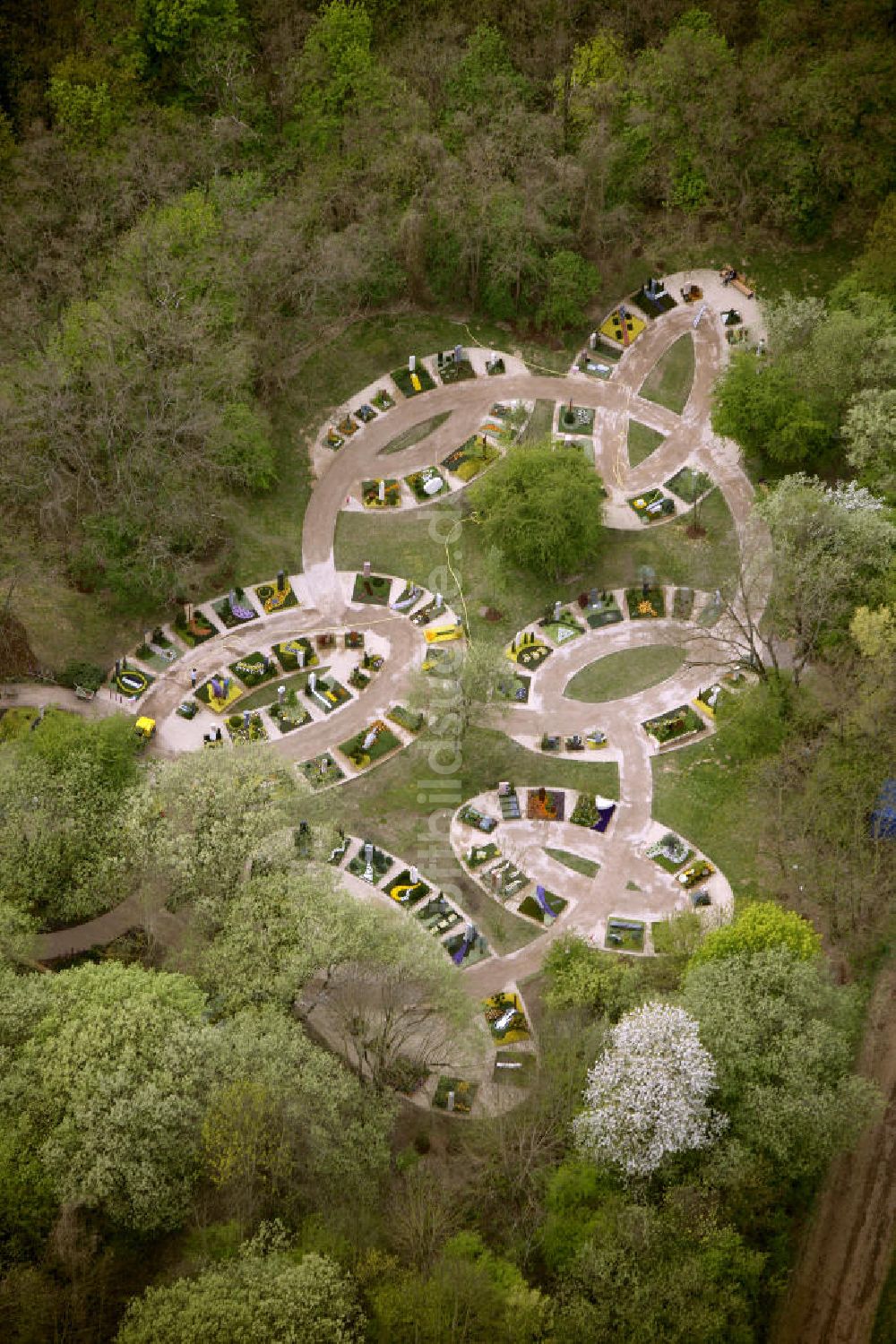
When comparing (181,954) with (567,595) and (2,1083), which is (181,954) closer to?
(2,1083)

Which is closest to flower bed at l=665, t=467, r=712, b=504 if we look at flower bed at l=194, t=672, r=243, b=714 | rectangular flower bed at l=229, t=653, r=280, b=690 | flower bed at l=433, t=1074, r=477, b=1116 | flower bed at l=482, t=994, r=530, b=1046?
rectangular flower bed at l=229, t=653, r=280, b=690

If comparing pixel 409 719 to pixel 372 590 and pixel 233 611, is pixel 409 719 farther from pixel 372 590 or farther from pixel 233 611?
pixel 233 611

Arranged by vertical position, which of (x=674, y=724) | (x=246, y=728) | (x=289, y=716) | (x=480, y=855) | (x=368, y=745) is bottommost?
(x=480, y=855)

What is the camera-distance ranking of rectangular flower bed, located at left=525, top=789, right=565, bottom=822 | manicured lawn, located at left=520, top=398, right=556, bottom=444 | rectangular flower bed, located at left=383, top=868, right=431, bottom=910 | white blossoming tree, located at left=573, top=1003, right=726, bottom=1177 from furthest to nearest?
1. manicured lawn, located at left=520, top=398, right=556, bottom=444
2. rectangular flower bed, located at left=525, top=789, right=565, bottom=822
3. rectangular flower bed, located at left=383, top=868, right=431, bottom=910
4. white blossoming tree, located at left=573, top=1003, right=726, bottom=1177

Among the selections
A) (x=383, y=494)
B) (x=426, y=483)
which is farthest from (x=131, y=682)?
(x=426, y=483)

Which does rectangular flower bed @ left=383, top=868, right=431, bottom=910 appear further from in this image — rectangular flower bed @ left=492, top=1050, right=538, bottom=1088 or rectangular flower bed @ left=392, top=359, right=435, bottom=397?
rectangular flower bed @ left=392, top=359, right=435, bottom=397

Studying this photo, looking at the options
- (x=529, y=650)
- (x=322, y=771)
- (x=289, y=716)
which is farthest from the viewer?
(x=529, y=650)
